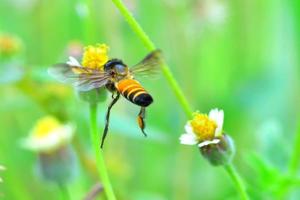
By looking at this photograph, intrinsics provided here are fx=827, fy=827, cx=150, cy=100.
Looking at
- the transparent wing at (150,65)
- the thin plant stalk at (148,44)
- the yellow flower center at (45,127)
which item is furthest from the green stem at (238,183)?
the yellow flower center at (45,127)

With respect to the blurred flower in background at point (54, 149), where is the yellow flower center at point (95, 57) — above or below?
below

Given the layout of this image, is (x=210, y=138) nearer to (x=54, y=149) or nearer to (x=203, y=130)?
(x=203, y=130)

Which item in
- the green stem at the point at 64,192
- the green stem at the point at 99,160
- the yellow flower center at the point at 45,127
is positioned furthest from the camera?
the yellow flower center at the point at 45,127

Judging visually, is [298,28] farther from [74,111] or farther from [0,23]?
[0,23]

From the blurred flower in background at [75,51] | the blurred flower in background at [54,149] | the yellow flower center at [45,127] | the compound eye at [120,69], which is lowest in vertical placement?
the compound eye at [120,69]

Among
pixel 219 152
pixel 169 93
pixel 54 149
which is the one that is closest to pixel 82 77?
pixel 219 152

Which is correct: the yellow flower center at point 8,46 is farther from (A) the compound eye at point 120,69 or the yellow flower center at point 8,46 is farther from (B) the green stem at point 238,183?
(B) the green stem at point 238,183
